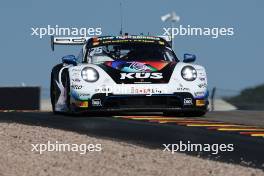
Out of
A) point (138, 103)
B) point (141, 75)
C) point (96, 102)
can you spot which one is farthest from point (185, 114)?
point (96, 102)

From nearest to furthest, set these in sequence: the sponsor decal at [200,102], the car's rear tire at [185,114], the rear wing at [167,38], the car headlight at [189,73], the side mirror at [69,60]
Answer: the car headlight at [189,73] < the sponsor decal at [200,102] < the side mirror at [69,60] < the car's rear tire at [185,114] < the rear wing at [167,38]

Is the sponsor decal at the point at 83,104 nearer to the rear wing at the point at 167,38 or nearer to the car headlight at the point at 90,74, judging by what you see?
the car headlight at the point at 90,74

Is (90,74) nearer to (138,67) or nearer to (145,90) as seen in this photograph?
(138,67)

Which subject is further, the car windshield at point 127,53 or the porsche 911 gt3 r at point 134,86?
the car windshield at point 127,53

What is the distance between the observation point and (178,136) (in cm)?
1076

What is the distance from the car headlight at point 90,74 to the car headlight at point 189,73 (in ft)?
3.96

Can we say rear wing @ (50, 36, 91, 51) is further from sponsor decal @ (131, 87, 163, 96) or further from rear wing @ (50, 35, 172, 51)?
sponsor decal @ (131, 87, 163, 96)

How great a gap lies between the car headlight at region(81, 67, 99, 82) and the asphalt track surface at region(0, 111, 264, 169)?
561mm

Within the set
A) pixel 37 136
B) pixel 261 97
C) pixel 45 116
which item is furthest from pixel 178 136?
pixel 261 97

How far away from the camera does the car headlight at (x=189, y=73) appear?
1277cm

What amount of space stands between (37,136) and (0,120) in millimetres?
2921

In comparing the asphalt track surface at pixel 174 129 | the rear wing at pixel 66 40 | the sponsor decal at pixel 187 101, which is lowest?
the asphalt track surface at pixel 174 129

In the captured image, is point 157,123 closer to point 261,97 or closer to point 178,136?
point 178,136

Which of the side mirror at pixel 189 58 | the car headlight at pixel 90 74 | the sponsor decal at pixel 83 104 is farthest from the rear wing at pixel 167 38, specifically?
the sponsor decal at pixel 83 104
